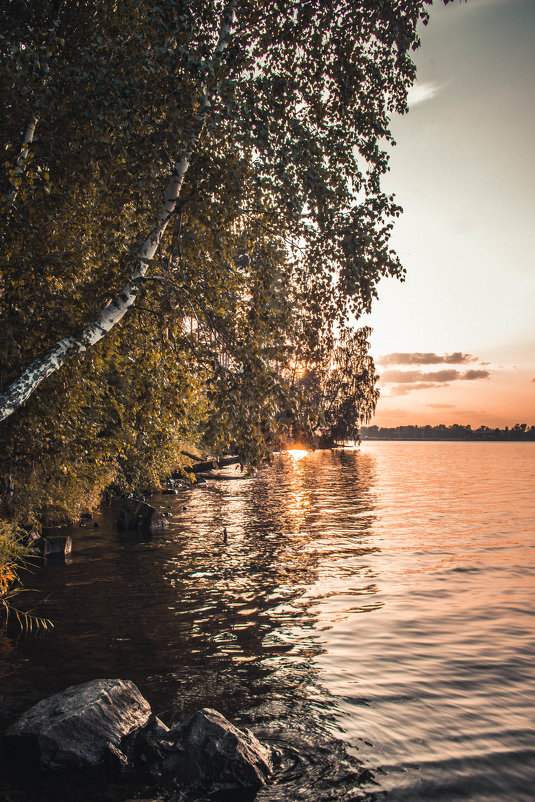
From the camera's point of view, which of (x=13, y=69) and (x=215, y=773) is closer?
(x=215, y=773)

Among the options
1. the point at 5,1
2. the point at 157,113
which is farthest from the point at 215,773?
the point at 5,1

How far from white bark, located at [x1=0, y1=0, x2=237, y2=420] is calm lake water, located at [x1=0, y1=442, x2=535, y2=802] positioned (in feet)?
15.6

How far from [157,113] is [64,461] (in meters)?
8.33

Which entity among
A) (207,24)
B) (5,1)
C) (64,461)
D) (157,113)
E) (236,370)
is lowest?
(64,461)

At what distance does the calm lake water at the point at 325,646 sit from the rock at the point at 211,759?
0.95ft

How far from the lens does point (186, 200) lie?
10656 millimetres

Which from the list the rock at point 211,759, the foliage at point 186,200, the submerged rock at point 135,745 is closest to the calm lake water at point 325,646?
the rock at point 211,759

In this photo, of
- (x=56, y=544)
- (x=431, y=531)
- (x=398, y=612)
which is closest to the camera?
(x=398, y=612)

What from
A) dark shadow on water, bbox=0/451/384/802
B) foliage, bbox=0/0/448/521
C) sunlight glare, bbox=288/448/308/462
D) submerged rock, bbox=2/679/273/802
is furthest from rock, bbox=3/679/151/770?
sunlight glare, bbox=288/448/308/462

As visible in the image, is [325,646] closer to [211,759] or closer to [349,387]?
[211,759]

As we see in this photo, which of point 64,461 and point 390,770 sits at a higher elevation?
point 64,461

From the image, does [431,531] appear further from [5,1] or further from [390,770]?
[5,1]

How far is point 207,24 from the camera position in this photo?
1191 centimetres

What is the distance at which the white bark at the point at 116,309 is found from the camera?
28.5 ft
